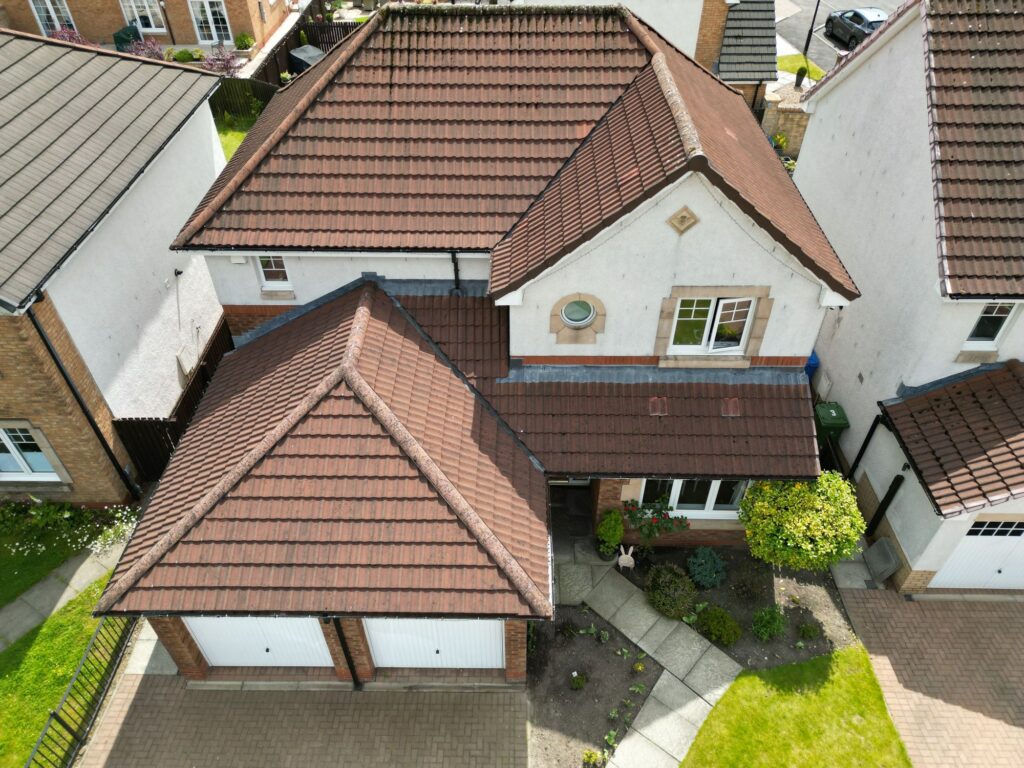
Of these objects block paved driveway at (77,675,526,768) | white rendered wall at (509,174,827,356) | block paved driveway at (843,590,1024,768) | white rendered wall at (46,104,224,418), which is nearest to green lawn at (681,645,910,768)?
block paved driveway at (843,590,1024,768)

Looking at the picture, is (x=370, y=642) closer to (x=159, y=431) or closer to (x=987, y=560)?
(x=159, y=431)

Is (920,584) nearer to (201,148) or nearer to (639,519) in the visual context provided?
(639,519)

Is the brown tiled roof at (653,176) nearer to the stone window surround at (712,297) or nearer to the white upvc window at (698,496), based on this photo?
the stone window surround at (712,297)

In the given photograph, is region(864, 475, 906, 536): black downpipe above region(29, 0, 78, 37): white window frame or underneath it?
underneath

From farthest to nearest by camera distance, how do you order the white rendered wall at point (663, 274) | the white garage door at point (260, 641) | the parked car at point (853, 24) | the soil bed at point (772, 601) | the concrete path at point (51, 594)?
the parked car at point (853, 24)
the concrete path at point (51, 594)
the soil bed at point (772, 601)
the white garage door at point (260, 641)
the white rendered wall at point (663, 274)

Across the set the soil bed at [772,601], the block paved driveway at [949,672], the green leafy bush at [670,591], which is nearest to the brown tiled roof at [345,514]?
the green leafy bush at [670,591]

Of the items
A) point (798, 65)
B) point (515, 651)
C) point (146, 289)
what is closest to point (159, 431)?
point (146, 289)

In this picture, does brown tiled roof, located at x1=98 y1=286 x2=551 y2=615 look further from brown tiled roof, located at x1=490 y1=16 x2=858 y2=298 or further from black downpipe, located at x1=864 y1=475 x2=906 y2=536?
black downpipe, located at x1=864 y1=475 x2=906 y2=536
